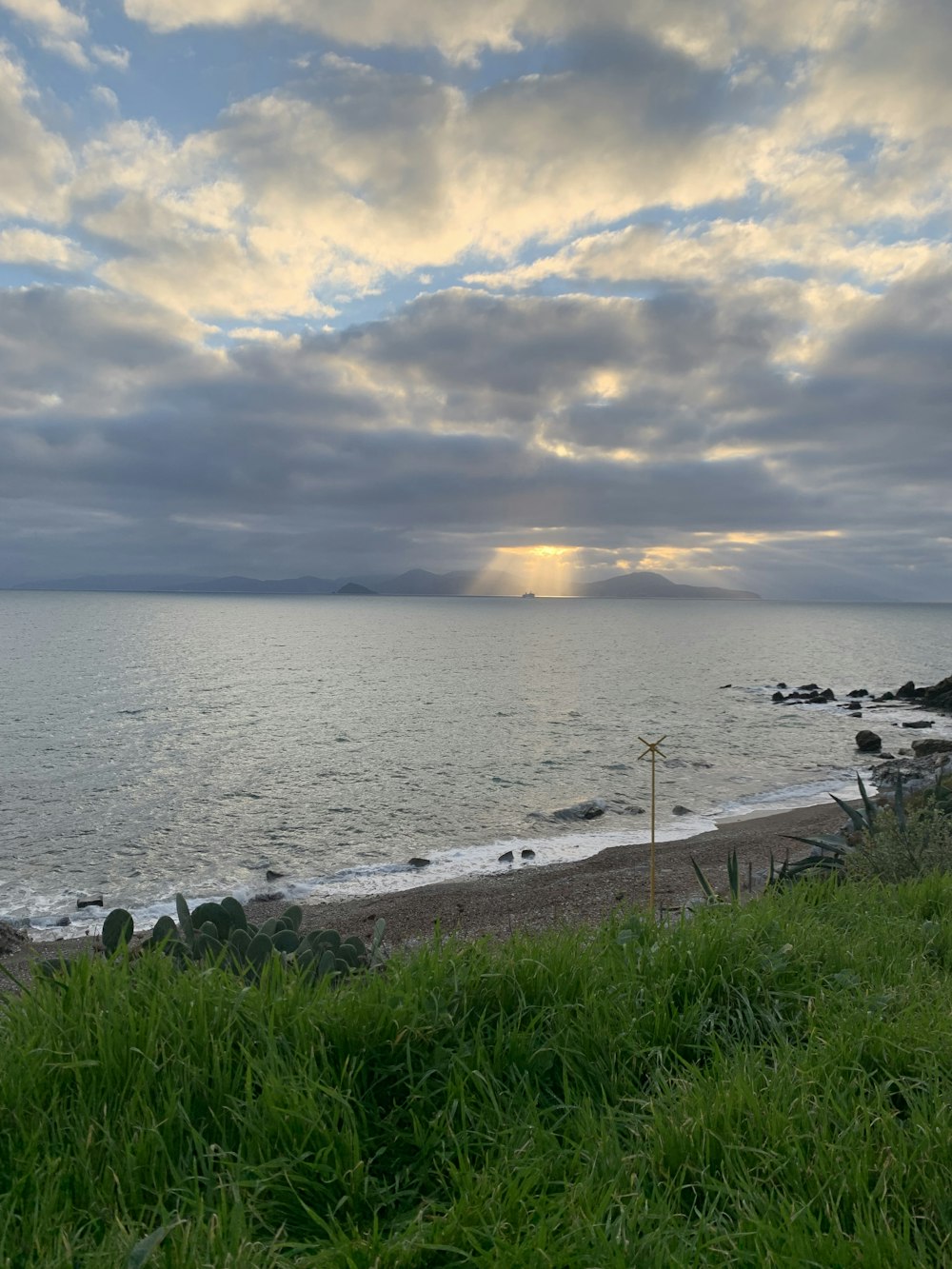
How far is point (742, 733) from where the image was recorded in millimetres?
39156

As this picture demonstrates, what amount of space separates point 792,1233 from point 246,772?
2941cm

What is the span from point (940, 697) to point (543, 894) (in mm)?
48306

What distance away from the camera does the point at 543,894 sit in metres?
14.5

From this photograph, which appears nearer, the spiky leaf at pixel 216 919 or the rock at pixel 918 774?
the spiky leaf at pixel 216 919

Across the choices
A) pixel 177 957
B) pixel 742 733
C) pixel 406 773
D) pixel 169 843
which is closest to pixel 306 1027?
pixel 177 957

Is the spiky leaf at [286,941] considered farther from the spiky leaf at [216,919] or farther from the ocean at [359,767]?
the ocean at [359,767]

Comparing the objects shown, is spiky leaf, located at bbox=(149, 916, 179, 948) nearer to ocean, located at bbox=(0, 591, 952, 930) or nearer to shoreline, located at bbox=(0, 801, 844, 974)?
shoreline, located at bbox=(0, 801, 844, 974)

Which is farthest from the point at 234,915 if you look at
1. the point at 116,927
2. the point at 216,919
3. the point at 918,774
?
the point at 918,774

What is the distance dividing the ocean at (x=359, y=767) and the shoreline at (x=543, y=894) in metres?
1.48

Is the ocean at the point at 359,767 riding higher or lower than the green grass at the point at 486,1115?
lower

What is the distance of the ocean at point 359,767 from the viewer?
63.5 feet

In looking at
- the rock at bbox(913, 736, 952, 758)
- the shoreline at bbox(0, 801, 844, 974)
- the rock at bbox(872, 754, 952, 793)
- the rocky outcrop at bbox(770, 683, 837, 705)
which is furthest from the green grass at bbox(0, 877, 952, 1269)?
the rocky outcrop at bbox(770, 683, 837, 705)

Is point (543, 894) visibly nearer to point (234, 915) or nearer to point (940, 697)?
point (234, 915)

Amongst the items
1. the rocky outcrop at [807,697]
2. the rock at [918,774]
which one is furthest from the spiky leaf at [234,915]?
the rocky outcrop at [807,697]
